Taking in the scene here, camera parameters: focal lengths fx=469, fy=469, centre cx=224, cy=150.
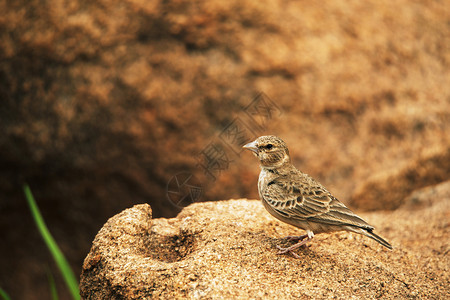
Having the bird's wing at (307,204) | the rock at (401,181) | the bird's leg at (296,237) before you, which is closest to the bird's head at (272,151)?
the bird's wing at (307,204)

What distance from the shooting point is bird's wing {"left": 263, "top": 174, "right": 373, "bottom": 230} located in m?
4.43

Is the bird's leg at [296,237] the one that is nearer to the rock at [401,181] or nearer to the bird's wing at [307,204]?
the bird's wing at [307,204]

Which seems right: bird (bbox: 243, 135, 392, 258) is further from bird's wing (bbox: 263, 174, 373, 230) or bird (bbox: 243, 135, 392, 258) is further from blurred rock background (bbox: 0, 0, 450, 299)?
blurred rock background (bbox: 0, 0, 450, 299)

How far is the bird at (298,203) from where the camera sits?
439cm

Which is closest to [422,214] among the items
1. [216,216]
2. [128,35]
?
[216,216]

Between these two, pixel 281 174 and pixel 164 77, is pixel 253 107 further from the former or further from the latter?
pixel 281 174

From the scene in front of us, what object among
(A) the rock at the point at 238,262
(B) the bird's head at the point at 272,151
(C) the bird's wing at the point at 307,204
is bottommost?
(A) the rock at the point at 238,262

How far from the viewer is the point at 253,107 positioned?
7855 mm

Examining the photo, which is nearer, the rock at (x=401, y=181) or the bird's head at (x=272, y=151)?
the bird's head at (x=272, y=151)

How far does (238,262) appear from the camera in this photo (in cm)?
408

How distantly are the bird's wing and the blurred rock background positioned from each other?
9.78 feet

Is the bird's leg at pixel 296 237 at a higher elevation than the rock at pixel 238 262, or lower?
higher

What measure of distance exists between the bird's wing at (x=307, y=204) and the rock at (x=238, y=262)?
34cm

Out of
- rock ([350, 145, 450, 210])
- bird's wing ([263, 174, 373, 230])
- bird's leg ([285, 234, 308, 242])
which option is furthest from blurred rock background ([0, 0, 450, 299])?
bird's leg ([285, 234, 308, 242])
